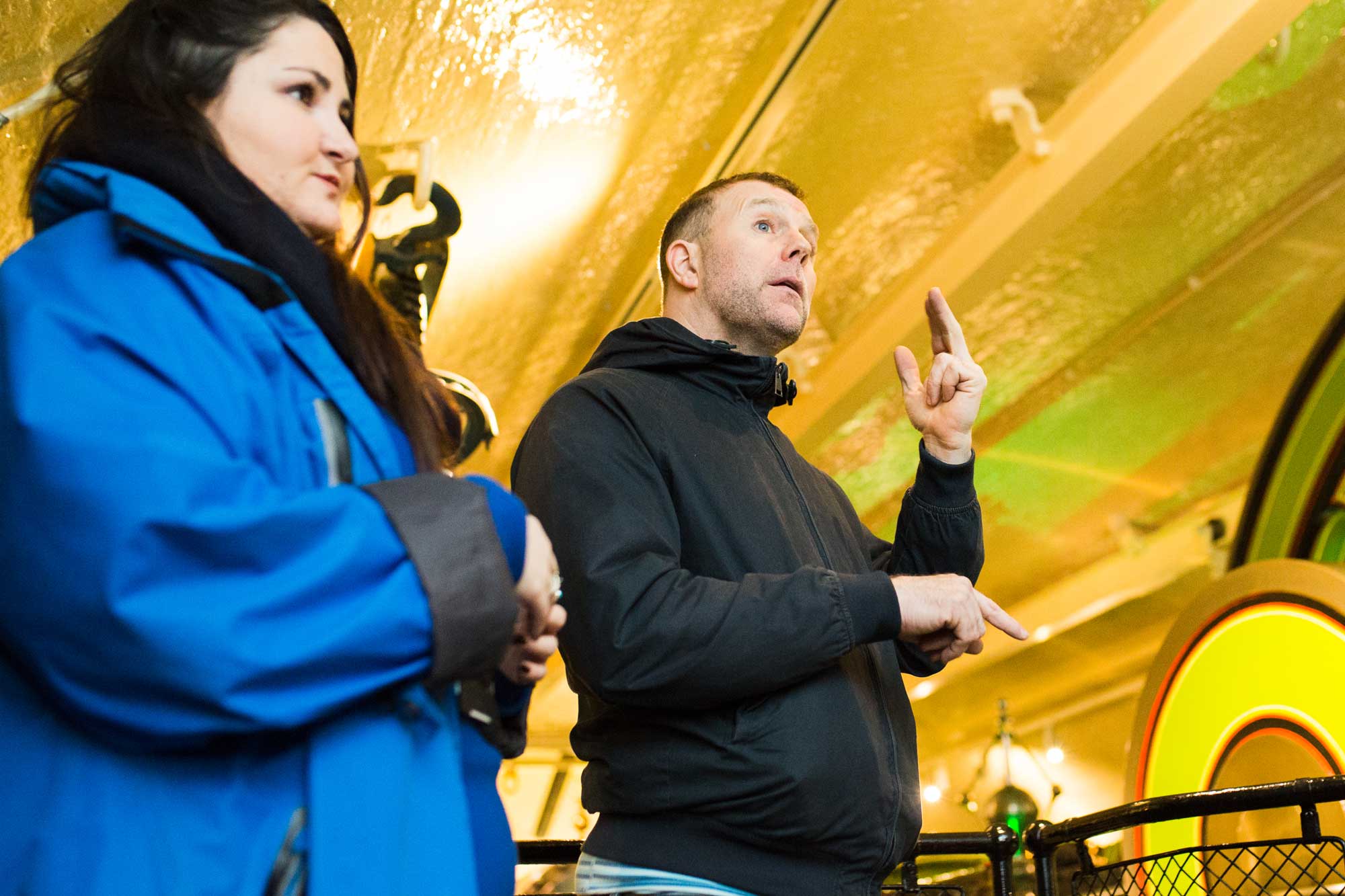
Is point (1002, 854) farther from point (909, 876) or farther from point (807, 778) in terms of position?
point (807, 778)

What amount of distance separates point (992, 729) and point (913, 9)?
8.02 m

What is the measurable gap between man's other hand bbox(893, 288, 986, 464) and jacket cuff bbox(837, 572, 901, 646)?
509 millimetres

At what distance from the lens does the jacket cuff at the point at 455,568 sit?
1.03 metres

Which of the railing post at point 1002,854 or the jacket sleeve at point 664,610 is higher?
the jacket sleeve at point 664,610

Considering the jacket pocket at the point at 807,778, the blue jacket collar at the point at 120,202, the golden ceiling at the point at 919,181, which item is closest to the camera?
the blue jacket collar at the point at 120,202

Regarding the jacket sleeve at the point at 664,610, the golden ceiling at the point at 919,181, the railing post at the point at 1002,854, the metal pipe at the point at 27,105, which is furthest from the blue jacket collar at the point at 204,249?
the golden ceiling at the point at 919,181

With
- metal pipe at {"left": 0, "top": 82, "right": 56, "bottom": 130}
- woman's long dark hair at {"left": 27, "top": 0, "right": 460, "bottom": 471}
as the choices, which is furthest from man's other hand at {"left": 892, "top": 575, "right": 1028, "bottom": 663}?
metal pipe at {"left": 0, "top": 82, "right": 56, "bottom": 130}

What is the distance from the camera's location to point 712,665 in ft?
5.16

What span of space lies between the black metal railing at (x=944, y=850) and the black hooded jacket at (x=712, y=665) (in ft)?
1.86

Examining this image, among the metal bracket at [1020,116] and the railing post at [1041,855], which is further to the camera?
the metal bracket at [1020,116]

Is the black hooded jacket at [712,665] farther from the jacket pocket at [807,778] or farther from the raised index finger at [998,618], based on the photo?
the raised index finger at [998,618]

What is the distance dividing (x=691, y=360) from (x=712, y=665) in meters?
0.66

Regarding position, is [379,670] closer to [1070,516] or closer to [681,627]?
[681,627]

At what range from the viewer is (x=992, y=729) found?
34.3ft
